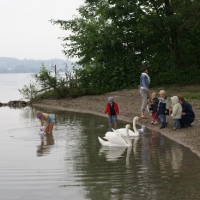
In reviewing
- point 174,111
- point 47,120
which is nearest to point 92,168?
point 174,111

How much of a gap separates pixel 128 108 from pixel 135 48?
9.73 m

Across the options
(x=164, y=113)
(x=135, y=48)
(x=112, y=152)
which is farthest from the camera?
(x=135, y=48)

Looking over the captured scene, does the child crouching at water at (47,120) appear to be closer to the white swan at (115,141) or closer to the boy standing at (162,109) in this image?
the white swan at (115,141)

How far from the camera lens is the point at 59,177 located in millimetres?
10055

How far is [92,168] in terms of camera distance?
1088 centimetres

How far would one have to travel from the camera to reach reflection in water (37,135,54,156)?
13208 mm

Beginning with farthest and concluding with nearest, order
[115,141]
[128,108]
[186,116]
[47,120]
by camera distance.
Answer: [128,108] < [47,120] < [186,116] < [115,141]

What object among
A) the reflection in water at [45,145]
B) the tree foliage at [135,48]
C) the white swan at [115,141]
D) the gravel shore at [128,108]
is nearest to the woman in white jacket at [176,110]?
the gravel shore at [128,108]

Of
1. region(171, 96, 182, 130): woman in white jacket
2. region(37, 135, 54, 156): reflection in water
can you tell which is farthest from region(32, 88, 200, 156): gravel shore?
region(37, 135, 54, 156): reflection in water

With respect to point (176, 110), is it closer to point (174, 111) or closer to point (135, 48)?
point (174, 111)

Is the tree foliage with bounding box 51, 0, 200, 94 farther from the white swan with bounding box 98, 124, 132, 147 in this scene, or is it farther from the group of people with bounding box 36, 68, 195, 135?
the white swan with bounding box 98, 124, 132, 147

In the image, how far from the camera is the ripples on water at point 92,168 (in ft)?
28.7

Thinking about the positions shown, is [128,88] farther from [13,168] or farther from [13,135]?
[13,168]

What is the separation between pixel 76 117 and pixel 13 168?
37.2 ft
